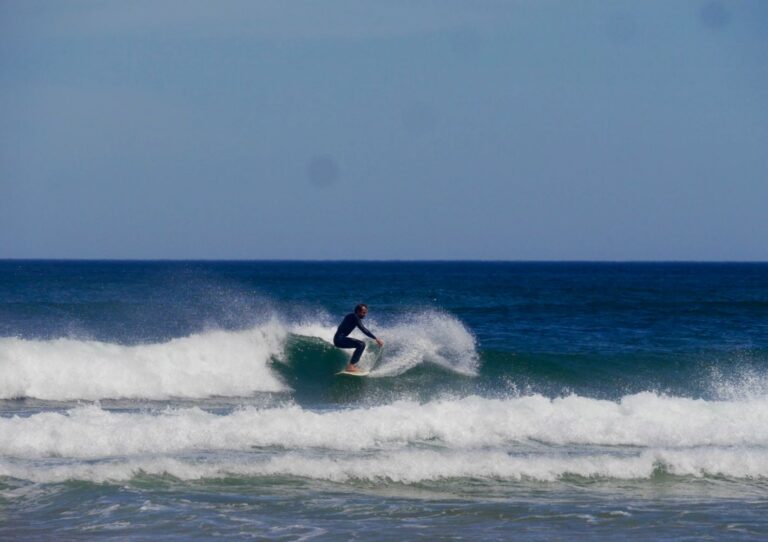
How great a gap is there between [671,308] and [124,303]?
75.8ft

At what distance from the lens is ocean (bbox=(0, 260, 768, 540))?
9.53m

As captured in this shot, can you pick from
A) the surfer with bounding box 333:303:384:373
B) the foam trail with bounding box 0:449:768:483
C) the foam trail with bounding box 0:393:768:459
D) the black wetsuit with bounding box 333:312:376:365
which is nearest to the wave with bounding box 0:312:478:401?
the surfer with bounding box 333:303:384:373

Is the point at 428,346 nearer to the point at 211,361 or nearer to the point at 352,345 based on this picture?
the point at 352,345

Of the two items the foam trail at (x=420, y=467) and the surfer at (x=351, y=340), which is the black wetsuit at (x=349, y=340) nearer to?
the surfer at (x=351, y=340)

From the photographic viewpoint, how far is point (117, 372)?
61.6 ft

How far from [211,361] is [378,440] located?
7990mm

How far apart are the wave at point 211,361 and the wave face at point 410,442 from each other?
4932 mm

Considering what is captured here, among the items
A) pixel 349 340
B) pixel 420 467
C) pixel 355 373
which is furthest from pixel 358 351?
pixel 420 467

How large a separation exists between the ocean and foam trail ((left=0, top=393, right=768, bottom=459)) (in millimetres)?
30

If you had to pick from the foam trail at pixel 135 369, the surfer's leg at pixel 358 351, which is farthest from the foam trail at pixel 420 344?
the foam trail at pixel 135 369

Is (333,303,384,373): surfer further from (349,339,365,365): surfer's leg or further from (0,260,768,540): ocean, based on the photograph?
(0,260,768,540): ocean

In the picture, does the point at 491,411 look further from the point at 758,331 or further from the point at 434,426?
the point at 758,331

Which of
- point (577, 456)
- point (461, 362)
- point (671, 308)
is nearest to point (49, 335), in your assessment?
point (461, 362)

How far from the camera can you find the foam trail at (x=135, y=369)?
59.2 ft
